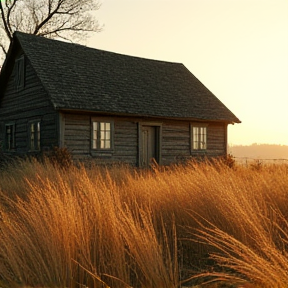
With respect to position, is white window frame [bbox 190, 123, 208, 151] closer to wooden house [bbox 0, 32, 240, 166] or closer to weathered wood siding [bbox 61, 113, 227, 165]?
wooden house [bbox 0, 32, 240, 166]

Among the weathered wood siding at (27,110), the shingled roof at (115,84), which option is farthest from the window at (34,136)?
the shingled roof at (115,84)

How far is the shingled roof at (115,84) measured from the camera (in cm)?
1683

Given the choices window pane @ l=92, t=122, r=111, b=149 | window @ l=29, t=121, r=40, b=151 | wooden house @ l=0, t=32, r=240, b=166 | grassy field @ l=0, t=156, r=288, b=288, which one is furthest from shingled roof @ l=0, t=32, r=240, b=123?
grassy field @ l=0, t=156, r=288, b=288

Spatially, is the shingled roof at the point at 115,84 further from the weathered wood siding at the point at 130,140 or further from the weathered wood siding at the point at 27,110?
the weathered wood siding at the point at 27,110

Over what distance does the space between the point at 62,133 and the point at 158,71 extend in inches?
339

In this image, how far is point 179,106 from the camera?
20.2m

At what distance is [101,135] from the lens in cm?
1752

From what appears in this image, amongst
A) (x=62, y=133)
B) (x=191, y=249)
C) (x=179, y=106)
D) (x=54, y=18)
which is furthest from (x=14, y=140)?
(x=191, y=249)

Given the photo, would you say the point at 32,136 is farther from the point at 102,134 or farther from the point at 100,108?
the point at 100,108

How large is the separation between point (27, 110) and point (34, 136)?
1375mm

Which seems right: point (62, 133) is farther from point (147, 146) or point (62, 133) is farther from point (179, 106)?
point (179, 106)

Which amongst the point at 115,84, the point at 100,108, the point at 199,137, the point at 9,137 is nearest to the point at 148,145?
the point at 115,84

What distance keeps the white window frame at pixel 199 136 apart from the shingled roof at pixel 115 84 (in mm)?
672

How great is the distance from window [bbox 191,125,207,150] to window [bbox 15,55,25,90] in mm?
8333
